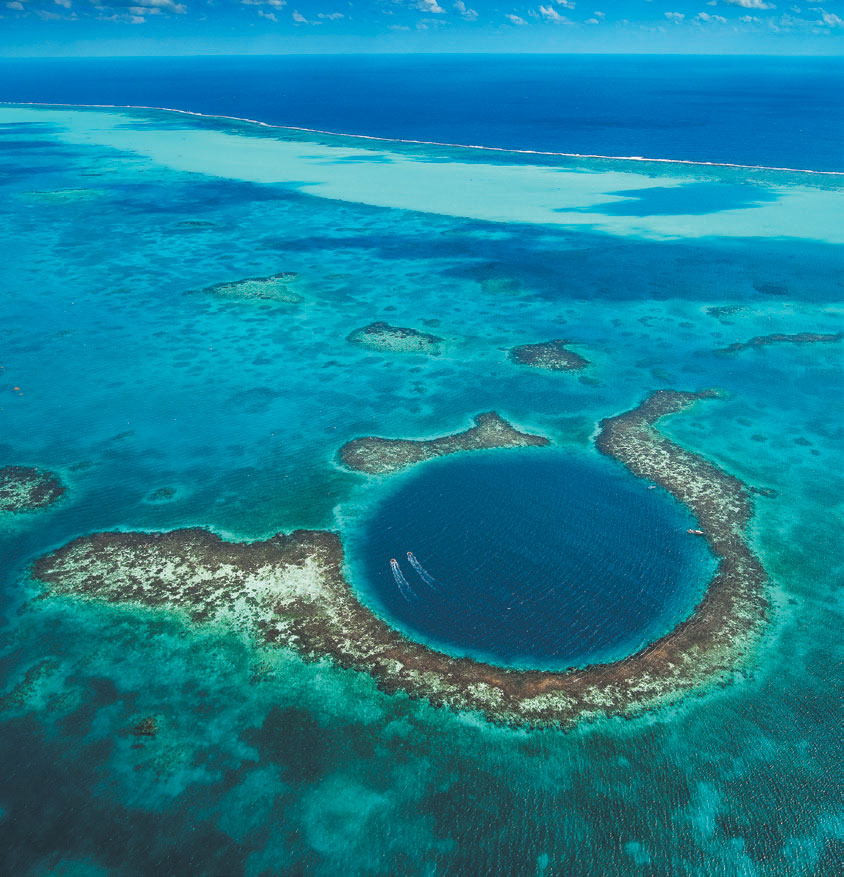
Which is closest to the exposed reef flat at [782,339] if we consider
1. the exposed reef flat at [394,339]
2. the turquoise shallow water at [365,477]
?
the turquoise shallow water at [365,477]

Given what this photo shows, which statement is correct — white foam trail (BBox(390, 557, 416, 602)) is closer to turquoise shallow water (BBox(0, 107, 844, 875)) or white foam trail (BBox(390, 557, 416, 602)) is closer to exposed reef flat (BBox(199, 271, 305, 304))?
turquoise shallow water (BBox(0, 107, 844, 875))

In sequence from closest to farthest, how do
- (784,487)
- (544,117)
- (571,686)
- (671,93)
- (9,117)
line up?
1. (571,686)
2. (784,487)
3. (9,117)
4. (544,117)
5. (671,93)

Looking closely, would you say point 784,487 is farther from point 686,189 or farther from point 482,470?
point 686,189

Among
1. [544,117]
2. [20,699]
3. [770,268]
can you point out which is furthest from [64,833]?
[544,117]

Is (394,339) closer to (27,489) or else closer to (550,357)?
(550,357)

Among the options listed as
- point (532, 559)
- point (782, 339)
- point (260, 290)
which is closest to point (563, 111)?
point (260, 290)
